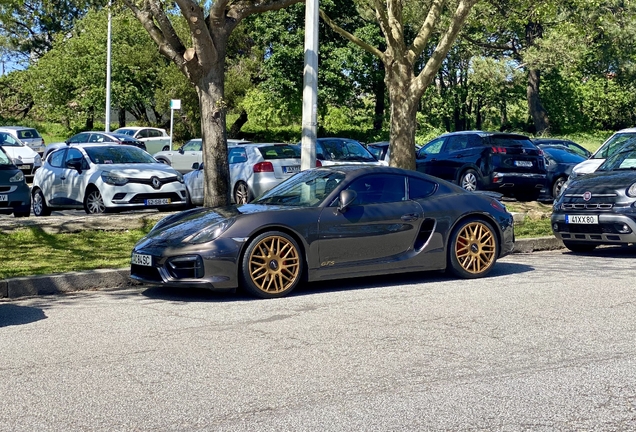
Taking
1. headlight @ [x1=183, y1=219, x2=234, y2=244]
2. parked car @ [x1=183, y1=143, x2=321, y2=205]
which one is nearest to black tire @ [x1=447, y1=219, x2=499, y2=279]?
headlight @ [x1=183, y1=219, x2=234, y2=244]

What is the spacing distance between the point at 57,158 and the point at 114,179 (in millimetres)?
2568

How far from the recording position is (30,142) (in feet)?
119

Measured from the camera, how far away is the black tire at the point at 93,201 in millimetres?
17247

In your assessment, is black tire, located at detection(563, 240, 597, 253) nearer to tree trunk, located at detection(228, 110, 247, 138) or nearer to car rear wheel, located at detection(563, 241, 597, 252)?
car rear wheel, located at detection(563, 241, 597, 252)

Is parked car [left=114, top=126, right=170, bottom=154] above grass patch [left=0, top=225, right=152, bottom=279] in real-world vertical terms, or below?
above

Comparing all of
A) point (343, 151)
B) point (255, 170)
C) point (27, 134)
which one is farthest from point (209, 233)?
point (27, 134)

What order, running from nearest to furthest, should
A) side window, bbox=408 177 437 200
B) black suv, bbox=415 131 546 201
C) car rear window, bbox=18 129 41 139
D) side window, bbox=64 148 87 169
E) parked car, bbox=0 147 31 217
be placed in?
side window, bbox=408 177 437 200 → parked car, bbox=0 147 31 217 → side window, bbox=64 148 87 169 → black suv, bbox=415 131 546 201 → car rear window, bbox=18 129 41 139

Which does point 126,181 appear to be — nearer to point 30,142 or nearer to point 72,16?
point 30,142

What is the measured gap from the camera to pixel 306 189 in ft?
34.3

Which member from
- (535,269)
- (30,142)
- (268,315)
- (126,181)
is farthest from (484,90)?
(268,315)

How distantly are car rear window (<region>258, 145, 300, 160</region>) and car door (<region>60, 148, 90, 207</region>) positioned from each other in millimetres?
3675

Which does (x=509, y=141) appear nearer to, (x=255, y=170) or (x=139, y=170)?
(x=255, y=170)

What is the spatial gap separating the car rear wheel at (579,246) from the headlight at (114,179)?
8058mm

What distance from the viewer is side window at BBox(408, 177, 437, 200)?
10.7 meters
